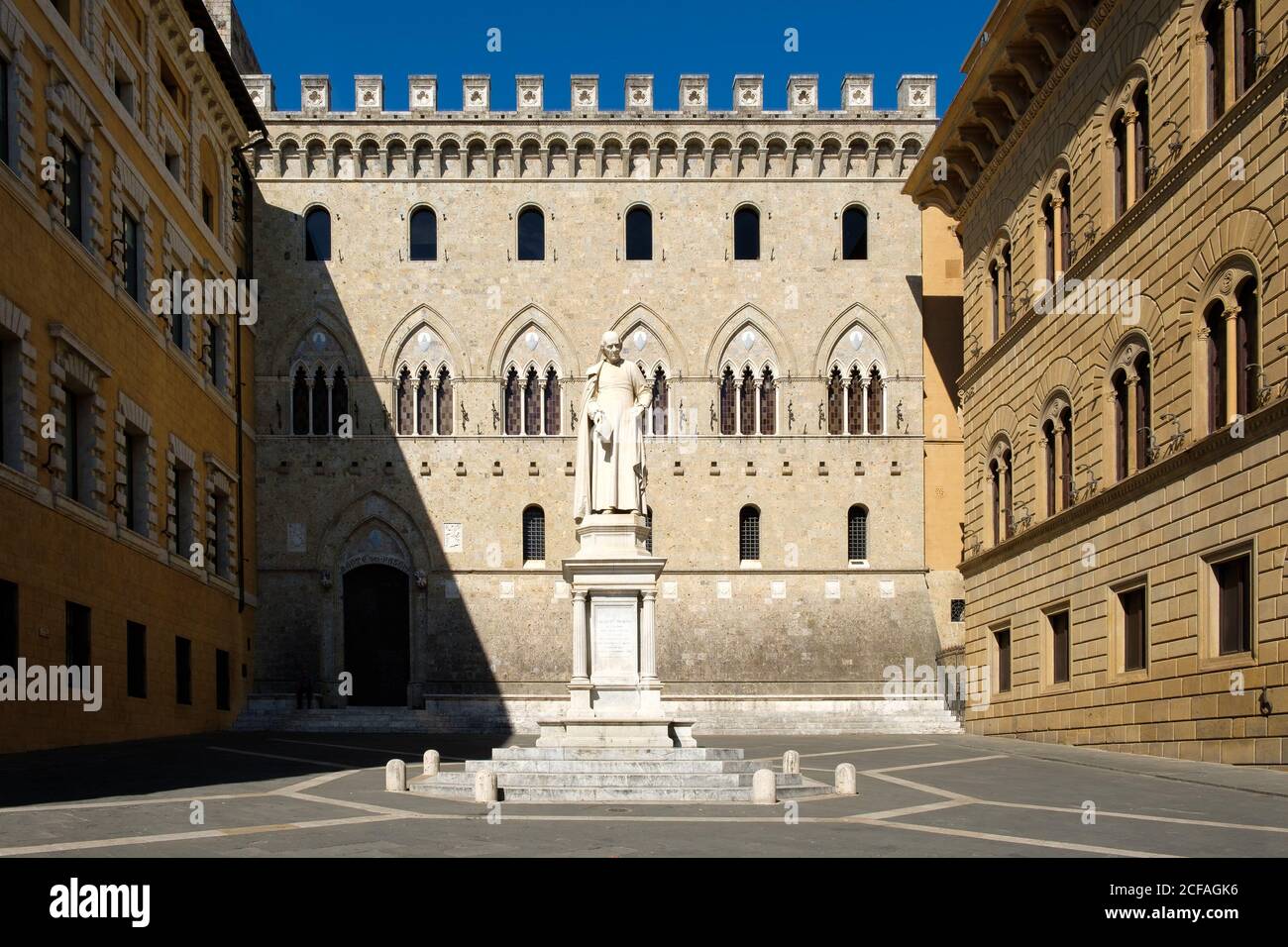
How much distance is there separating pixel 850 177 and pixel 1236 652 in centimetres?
2546

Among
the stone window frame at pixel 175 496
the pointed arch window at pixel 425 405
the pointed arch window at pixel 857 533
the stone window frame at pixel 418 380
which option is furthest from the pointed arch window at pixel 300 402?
the pointed arch window at pixel 857 533

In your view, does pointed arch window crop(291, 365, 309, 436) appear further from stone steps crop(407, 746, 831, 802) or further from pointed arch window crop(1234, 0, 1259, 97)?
pointed arch window crop(1234, 0, 1259, 97)

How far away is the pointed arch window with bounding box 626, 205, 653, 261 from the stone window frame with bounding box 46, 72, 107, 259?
1877cm

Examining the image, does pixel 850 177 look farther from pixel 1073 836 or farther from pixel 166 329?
pixel 1073 836

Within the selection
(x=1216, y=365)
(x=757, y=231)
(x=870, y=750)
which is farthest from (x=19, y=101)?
(x=757, y=231)

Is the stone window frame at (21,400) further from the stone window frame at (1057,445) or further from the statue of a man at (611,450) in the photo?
the stone window frame at (1057,445)

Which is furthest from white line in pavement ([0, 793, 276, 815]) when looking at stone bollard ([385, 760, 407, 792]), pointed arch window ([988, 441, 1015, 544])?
pointed arch window ([988, 441, 1015, 544])

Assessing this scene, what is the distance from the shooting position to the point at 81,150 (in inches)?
1071

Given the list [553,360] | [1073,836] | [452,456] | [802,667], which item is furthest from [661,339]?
[1073,836]

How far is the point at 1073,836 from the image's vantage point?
1410cm

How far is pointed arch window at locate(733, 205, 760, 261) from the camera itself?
4425cm

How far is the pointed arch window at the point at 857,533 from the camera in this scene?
→ 42719 millimetres

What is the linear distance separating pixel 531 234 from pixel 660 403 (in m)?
6.38

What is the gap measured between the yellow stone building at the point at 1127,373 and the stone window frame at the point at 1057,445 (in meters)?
0.06
